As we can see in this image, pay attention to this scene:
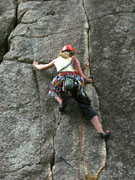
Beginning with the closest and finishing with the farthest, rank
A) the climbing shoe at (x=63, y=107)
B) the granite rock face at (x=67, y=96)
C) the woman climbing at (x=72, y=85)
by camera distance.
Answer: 1. the granite rock face at (x=67, y=96)
2. the woman climbing at (x=72, y=85)
3. the climbing shoe at (x=63, y=107)

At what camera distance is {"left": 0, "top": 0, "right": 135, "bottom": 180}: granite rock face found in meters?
4.38

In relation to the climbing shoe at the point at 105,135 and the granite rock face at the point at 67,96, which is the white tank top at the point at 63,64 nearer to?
the granite rock face at the point at 67,96

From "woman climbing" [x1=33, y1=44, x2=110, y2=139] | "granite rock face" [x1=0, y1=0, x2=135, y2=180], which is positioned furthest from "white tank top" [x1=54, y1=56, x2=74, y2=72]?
"granite rock face" [x1=0, y1=0, x2=135, y2=180]

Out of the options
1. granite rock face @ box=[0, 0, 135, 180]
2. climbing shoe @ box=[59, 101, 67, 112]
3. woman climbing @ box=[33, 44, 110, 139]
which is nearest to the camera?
granite rock face @ box=[0, 0, 135, 180]

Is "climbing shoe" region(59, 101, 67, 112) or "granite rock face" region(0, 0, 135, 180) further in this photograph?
"climbing shoe" region(59, 101, 67, 112)

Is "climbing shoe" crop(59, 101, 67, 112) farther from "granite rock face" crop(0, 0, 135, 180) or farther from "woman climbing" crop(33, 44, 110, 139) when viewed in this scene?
"granite rock face" crop(0, 0, 135, 180)

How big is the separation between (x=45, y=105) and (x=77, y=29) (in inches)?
107

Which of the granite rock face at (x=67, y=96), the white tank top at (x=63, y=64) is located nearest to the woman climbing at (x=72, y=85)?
the white tank top at (x=63, y=64)

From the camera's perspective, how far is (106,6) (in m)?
6.74

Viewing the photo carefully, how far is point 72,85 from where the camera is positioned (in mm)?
4492

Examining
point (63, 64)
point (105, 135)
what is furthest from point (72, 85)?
point (105, 135)

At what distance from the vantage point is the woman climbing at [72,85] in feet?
14.8

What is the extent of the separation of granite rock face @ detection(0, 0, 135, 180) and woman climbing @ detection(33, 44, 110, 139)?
9.5 inches

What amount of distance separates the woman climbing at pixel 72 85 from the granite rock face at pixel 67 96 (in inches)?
9.5
